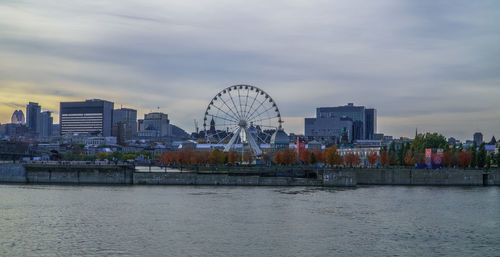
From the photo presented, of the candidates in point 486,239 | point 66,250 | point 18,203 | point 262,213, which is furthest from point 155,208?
point 486,239

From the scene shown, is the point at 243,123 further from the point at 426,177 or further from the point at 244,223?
the point at 244,223

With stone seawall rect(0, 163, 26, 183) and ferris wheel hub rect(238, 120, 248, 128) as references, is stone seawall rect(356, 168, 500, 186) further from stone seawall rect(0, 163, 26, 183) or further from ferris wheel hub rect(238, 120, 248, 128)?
stone seawall rect(0, 163, 26, 183)

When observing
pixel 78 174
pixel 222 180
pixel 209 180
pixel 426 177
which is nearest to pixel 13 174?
pixel 78 174

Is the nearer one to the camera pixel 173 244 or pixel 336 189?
pixel 173 244

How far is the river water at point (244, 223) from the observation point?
41531mm

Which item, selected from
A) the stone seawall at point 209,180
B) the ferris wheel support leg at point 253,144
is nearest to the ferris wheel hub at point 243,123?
the ferris wheel support leg at point 253,144

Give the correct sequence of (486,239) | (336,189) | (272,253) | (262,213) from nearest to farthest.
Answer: (272,253)
(486,239)
(262,213)
(336,189)

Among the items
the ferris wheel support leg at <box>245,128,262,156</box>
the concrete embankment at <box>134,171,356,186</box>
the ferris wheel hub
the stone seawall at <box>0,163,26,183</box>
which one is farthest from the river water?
the ferris wheel support leg at <box>245,128,262,156</box>

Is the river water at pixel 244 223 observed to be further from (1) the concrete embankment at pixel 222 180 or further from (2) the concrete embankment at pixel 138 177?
(2) the concrete embankment at pixel 138 177

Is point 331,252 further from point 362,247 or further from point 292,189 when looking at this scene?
point 292,189

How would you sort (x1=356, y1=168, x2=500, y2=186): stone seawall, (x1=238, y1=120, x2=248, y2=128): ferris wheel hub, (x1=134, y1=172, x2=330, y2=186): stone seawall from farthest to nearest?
1. (x1=238, y1=120, x2=248, y2=128): ferris wheel hub
2. (x1=356, y1=168, x2=500, y2=186): stone seawall
3. (x1=134, y1=172, x2=330, y2=186): stone seawall

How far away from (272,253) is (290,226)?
11.0 metres

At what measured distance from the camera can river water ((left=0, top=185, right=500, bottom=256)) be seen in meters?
41.5

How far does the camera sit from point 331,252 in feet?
133
